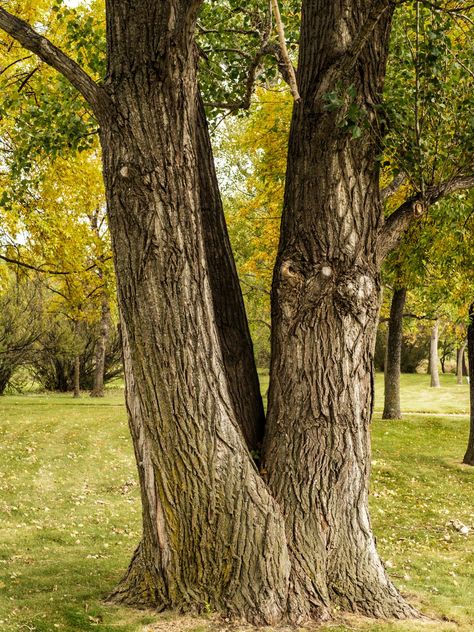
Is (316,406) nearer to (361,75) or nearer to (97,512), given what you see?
(361,75)

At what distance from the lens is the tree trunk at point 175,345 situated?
5223 mm

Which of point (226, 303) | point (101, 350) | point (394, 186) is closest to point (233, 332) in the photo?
point (226, 303)

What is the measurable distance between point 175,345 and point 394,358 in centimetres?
1713

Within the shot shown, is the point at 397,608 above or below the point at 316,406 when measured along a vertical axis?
below

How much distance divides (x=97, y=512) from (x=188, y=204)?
7.25m

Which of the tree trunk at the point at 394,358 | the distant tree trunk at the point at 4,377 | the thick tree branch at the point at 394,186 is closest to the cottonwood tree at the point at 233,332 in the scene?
the thick tree branch at the point at 394,186

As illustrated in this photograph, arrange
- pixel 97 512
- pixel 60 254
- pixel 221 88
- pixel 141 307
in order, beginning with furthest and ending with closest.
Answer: pixel 60 254 < pixel 97 512 < pixel 221 88 < pixel 141 307

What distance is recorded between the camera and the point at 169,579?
5.59 metres

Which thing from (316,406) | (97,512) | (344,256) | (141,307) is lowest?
(97,512)

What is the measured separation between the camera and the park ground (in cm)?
573

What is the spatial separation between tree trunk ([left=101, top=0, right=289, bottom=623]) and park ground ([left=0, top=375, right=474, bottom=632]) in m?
0.48

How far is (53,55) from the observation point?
17.3 ft

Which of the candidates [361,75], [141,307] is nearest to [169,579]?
[141,307]

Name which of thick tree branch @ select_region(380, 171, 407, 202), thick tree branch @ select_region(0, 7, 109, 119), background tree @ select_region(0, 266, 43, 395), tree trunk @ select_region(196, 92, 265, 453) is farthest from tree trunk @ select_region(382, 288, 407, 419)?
thick tree branch @ select_region(0, 7, 109, 119)
